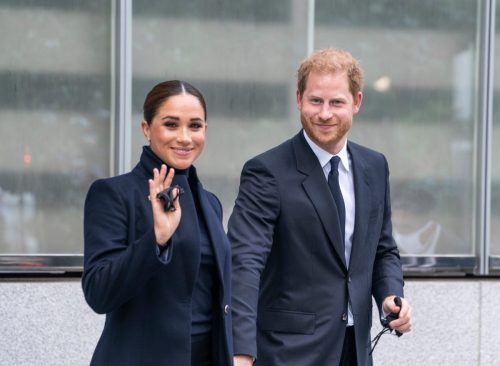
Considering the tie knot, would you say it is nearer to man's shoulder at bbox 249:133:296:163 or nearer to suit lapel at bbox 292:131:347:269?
suit lapel at bbox 292:131:347:269

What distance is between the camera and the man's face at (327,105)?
4027 millimetres

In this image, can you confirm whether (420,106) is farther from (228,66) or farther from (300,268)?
(300,268)

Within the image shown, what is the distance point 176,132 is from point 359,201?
1.05m

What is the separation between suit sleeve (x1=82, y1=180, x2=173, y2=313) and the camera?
3.08 metres

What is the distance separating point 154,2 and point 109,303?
3777mm

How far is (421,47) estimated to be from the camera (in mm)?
7156

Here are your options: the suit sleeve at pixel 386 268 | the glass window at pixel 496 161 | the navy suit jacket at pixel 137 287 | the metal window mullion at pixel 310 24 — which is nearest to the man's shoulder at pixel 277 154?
the suit sleeve at pixel 386 268

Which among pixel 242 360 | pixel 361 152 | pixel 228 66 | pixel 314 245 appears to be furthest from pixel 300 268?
pixel 228 66

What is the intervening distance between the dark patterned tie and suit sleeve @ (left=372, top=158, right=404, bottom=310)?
29cm

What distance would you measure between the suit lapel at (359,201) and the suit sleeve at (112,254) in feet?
3.64

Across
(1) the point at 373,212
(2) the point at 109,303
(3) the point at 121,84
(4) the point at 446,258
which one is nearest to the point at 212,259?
(2) the point at 109,303

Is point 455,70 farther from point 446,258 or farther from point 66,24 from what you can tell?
point 66,24

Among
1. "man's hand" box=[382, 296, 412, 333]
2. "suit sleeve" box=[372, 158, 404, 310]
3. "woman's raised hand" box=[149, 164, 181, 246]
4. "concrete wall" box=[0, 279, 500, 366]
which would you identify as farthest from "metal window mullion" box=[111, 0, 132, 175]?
"woman's raised hand" box=[149, 164, 181, 246]

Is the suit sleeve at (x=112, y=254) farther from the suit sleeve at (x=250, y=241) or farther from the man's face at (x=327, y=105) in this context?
the man's face at (x=327, y=105)
